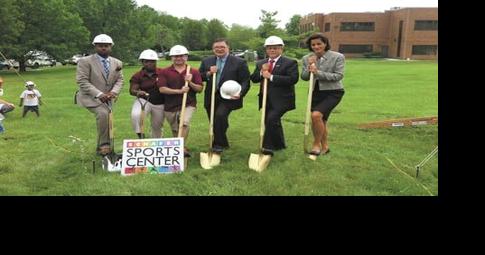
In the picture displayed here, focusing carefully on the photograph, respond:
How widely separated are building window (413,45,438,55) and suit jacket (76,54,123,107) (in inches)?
2064

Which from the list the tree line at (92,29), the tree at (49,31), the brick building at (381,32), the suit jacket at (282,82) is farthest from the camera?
the brick building at (381,32)

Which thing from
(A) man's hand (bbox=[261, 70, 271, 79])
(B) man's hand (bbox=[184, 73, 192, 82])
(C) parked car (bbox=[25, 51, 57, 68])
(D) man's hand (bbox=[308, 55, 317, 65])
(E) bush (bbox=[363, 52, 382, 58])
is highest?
(E) bush (bbox=[363, 52, 382, 58])

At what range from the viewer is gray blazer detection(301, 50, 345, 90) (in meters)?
6.59

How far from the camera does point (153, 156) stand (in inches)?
242

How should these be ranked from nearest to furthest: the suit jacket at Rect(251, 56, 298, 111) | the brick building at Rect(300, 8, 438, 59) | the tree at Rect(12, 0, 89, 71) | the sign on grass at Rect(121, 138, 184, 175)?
the sign on grass at Rect(121, 138, 184, 175) → the suit jacket at Rect(251, 56, 298, 111) → the tree at Rect(12, 0, 89, 71) → the brick building at Rect(300, 8, 438, 59)

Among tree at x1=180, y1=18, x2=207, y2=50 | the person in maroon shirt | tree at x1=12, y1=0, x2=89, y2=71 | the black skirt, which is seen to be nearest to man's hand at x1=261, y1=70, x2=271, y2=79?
the black skirt

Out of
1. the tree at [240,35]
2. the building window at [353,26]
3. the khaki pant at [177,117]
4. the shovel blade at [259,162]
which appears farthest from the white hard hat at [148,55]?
the building window at [353,26]

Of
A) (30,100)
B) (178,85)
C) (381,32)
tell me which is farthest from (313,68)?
(381,32)

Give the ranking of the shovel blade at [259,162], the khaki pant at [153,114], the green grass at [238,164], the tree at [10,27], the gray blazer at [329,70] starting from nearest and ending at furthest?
1. the green grass at [238,164]
2. the shovel blade at [259,162]
3. the gray blazer at [329,70]
4. the khaki pant at [153,114]
5. the tree at [10,27]

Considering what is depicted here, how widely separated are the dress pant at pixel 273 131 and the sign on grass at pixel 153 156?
58.8 inches

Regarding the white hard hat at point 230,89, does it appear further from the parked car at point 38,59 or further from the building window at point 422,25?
the building window at point 422,25

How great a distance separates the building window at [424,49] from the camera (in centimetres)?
5283

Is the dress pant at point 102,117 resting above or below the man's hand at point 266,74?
below

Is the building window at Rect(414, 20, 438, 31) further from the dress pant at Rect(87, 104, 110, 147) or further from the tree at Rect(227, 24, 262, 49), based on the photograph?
the dress pant at Rect(87, 104, 110, 147)
